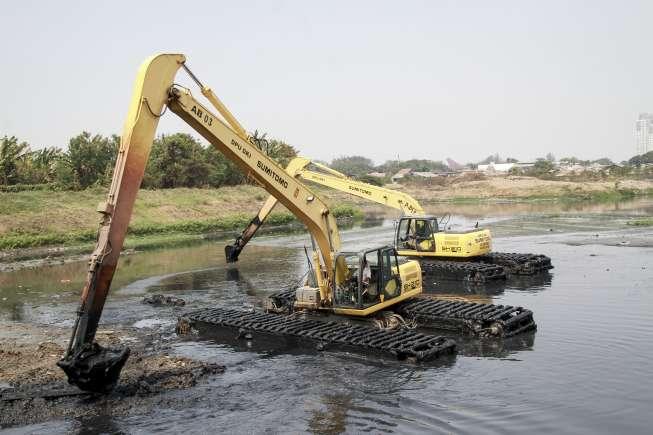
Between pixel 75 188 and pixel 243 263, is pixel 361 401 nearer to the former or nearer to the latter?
pixel 243 263

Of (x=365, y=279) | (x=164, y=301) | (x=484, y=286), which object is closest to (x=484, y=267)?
(x=484, y=286)

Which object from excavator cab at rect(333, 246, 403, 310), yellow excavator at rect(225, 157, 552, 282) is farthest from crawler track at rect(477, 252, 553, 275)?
excavator cab at rect(333, 246, 403, 310)

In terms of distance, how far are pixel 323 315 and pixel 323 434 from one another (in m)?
6.24

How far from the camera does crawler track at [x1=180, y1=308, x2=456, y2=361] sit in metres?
13.8

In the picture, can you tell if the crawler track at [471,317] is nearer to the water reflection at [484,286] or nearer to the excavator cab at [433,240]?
the water reflection at [484,286]

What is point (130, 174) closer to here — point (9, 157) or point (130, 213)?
point (130, 213)

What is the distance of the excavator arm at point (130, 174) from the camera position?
1115 centimetres

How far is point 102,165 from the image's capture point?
58.9 metres

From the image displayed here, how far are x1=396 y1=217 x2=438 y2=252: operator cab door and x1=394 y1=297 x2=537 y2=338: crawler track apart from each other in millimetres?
7776

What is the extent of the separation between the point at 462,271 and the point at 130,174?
1502 centimetres

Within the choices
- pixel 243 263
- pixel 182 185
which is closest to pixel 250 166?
pixel 243 263

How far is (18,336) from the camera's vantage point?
17453 millimetres

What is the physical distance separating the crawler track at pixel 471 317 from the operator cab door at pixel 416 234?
7.78 m

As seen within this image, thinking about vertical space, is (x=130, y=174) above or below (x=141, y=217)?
above
